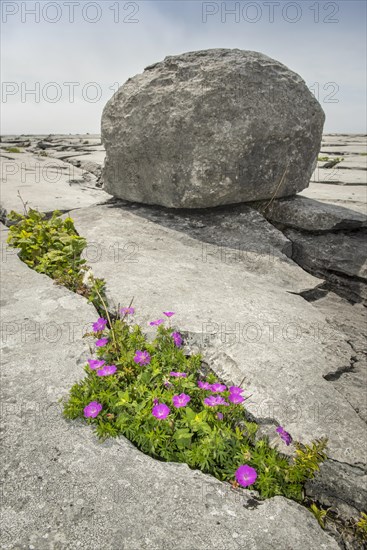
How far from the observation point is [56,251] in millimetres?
3494

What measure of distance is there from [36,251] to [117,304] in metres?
1.40

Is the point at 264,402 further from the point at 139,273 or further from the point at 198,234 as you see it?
the point at 198,234

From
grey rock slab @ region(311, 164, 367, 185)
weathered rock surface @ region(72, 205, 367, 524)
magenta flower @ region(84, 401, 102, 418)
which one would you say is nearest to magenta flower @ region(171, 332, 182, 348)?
weathered rock surface @ region(72, 205, 367, 524)

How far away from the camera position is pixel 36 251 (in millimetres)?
3650

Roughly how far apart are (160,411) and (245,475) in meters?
0.44

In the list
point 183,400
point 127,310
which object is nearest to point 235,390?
point 183,400

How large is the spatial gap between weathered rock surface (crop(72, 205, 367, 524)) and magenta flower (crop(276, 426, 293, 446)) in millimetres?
53

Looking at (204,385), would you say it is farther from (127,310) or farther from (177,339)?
(127,310)

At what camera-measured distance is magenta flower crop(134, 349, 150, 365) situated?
2.08 metres

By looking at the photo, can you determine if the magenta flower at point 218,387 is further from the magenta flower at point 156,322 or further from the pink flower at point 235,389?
the magenta flower at point 156,322

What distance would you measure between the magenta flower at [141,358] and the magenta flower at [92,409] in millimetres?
342

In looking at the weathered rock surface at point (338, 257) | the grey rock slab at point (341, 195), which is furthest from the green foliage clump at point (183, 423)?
the grey rock slab at point (341, 195)

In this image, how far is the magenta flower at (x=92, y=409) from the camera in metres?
1.75

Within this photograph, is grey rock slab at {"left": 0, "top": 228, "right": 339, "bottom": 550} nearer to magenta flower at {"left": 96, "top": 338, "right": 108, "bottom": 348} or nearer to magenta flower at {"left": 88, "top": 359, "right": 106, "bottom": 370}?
magenta flower at {"left": 88, "top": 359, "right": 106, "bottom": 370}
